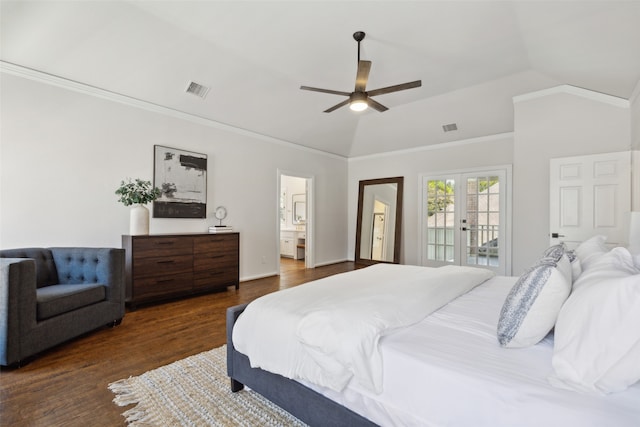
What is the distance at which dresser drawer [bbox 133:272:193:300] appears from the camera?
358cm

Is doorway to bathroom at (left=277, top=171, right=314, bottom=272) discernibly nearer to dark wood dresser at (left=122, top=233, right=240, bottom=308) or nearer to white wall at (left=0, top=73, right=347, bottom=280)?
white wall at (left=0, top=73, right=347, bottom=280)

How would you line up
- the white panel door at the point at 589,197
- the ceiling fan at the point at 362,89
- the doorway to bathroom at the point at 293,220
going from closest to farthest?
1. the ceiling fan at the point at 362,89
2. the white panel door at the point at 589,197
3. the doorway to bathroom at the point at 293,220

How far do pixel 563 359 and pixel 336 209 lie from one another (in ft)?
20.2

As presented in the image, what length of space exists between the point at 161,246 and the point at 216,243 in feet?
2.59

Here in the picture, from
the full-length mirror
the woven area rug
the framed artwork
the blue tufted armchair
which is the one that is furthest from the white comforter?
the full-length mirror

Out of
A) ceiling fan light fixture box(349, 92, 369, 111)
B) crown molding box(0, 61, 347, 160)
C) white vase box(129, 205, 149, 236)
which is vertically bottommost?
white vase box(129, 205, 149, 236)

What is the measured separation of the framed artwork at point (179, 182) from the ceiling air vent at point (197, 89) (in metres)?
0.84

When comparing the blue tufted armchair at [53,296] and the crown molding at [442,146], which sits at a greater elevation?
the crown molding at [442,146]

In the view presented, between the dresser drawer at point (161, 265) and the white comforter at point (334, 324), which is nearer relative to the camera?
the white comforter at point (334, 324)

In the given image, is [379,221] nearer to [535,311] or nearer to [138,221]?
[138,221]

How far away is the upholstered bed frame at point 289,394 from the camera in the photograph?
1352mm

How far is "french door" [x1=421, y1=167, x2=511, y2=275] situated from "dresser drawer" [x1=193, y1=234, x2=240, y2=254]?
381 cm

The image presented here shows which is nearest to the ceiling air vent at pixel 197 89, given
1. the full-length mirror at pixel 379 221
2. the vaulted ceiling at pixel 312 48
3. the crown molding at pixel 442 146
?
the vaulted ceiling at pixel 312 48

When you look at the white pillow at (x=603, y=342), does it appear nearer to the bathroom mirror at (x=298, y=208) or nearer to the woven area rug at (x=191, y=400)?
the woven area rug at (x=191, y=400)
